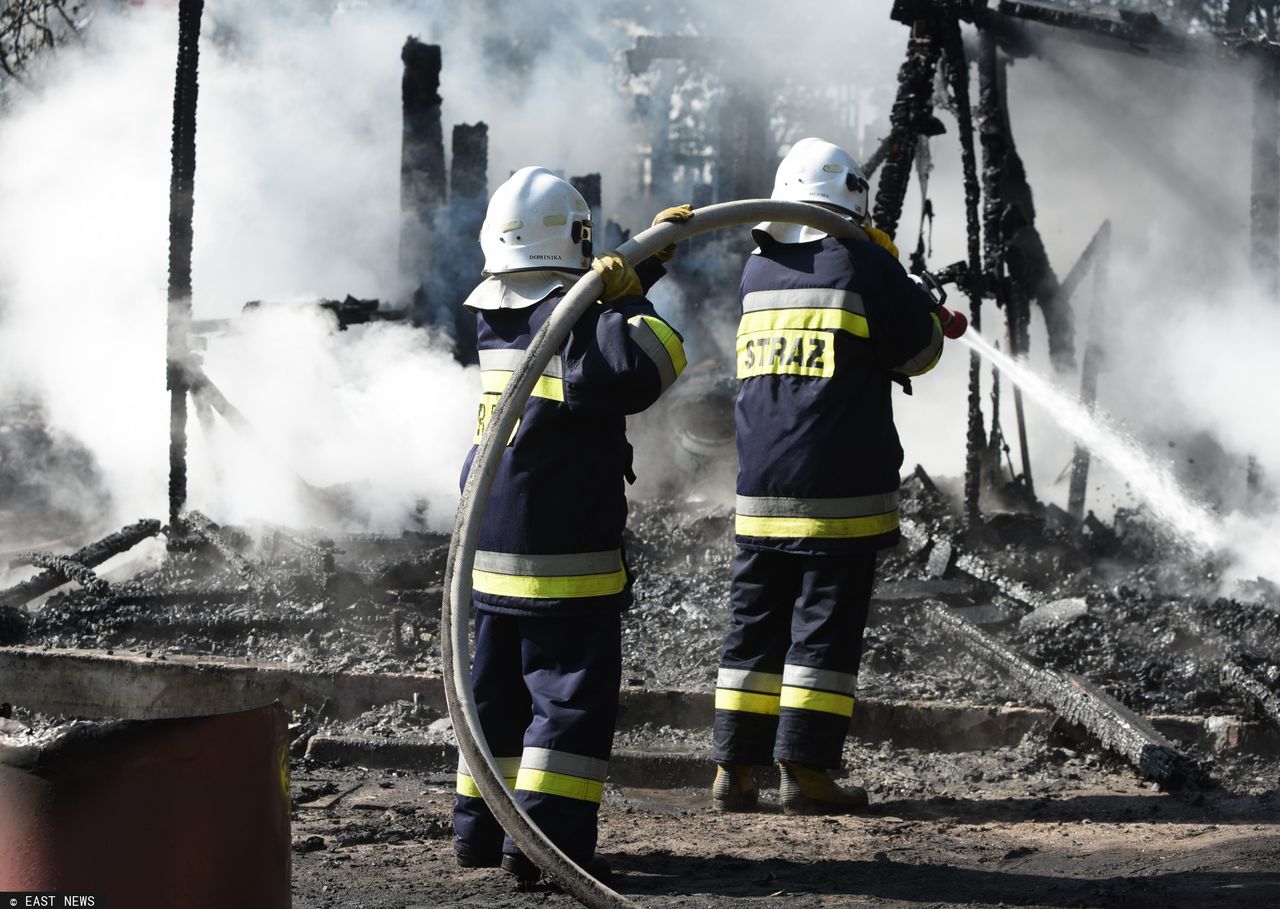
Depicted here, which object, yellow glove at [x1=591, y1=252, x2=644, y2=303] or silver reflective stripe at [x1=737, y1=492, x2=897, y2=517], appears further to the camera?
silver reflective stripe at [x1=737, y1=492, x2=897, y2=517]

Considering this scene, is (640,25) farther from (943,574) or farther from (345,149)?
(943,574)

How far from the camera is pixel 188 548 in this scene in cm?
827

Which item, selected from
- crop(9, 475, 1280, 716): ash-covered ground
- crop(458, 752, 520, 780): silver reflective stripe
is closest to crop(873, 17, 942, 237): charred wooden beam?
crop(9, 475, 1280, 716): ash-covered ground

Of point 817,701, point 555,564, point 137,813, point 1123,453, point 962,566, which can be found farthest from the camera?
point 1123,453

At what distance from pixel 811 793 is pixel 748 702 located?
0.37 meters

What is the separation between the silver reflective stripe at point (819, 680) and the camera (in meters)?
4.39

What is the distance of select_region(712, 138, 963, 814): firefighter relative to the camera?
174 inches

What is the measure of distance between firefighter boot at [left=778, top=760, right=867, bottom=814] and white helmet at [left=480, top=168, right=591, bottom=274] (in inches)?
73.9

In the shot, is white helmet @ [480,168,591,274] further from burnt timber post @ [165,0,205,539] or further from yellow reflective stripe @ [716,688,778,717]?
burnt timber post @ [165,0,205,539]

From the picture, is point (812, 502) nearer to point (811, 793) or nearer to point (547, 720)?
point (811, 793)

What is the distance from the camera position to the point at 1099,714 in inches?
201

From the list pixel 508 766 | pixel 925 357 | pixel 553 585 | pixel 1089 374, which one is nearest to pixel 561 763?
pixel 508 766

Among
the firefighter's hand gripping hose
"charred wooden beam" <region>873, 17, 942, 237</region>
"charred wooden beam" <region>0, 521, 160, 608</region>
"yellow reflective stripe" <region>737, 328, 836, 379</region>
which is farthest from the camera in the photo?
"charred wooden beam" <region>873, 17, 942, 237</region>

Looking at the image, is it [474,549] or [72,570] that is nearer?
[474,549]
